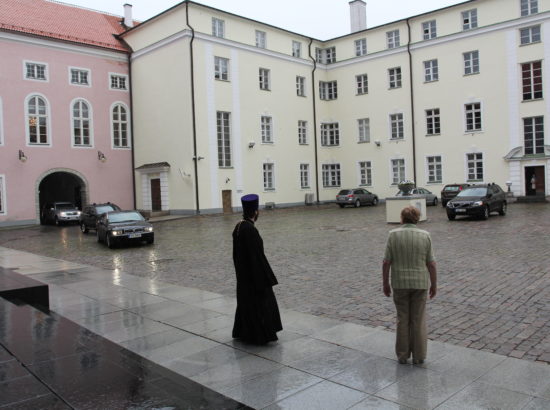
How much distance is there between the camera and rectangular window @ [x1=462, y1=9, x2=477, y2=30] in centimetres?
3656

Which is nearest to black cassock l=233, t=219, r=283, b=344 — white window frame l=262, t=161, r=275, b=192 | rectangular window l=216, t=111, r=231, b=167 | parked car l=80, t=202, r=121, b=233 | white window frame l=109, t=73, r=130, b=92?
parked car l=80, t=202, r=121, b=233

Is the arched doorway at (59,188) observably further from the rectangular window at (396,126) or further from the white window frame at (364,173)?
the rectangular window at (396,126)

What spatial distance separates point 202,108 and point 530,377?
3181cm

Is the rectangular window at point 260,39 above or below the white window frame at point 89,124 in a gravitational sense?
above

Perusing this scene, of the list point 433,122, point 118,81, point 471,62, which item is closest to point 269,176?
point 433,122

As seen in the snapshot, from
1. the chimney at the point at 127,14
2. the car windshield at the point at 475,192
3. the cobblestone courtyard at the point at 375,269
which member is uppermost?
the chimney at the point at 127,14

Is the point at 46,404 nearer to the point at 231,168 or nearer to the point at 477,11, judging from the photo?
the point at 231,168

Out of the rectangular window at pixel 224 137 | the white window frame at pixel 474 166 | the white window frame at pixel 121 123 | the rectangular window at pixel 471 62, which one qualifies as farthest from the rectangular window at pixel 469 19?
the white window frame at pixel 121 123

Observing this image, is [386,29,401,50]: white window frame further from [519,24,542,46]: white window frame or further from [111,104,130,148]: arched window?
[111,104,130,148]: arched window

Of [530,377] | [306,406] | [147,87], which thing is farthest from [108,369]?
[147,87]

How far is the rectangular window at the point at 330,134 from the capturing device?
4472 centimetres

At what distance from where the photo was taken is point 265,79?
39.7 metres

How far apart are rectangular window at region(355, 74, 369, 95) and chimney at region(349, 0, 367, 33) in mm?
5513

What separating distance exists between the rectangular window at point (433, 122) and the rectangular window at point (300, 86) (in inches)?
414
